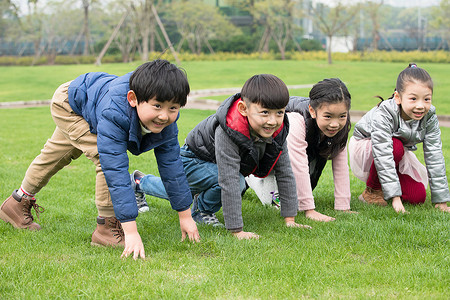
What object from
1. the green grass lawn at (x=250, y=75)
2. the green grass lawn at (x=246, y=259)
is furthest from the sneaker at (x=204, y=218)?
the green grass lawn at (x=250, y=75)

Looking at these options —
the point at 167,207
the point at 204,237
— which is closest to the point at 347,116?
the point at 204,237

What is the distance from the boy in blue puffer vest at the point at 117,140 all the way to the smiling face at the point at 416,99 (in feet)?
6.08

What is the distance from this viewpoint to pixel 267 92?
3121mm

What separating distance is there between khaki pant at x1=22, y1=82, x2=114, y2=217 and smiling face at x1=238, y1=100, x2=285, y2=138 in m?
0.96

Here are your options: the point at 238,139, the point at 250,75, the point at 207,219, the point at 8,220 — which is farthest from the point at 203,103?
the point at 238,139

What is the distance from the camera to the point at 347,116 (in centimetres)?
372

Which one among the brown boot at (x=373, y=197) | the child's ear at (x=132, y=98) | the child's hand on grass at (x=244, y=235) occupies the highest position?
the child's ear at (x=132, y=98)

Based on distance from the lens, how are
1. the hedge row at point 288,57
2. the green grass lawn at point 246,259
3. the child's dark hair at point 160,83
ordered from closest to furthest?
the green grass lawn at point 246,259 → the child's dark hair at point 160,83 → the hedge row at point 288,57

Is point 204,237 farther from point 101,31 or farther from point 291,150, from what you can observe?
point 101,31

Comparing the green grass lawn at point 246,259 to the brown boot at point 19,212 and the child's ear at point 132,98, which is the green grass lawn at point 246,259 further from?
the child's ear at point 132,98

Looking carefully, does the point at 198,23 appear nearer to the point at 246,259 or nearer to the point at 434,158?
the point at 434,158

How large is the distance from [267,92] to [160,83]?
0.67 meters

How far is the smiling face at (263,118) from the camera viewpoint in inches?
124

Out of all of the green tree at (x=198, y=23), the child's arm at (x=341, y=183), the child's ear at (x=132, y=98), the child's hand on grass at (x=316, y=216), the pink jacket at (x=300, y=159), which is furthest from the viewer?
the green tree at (x=198, y=23)
